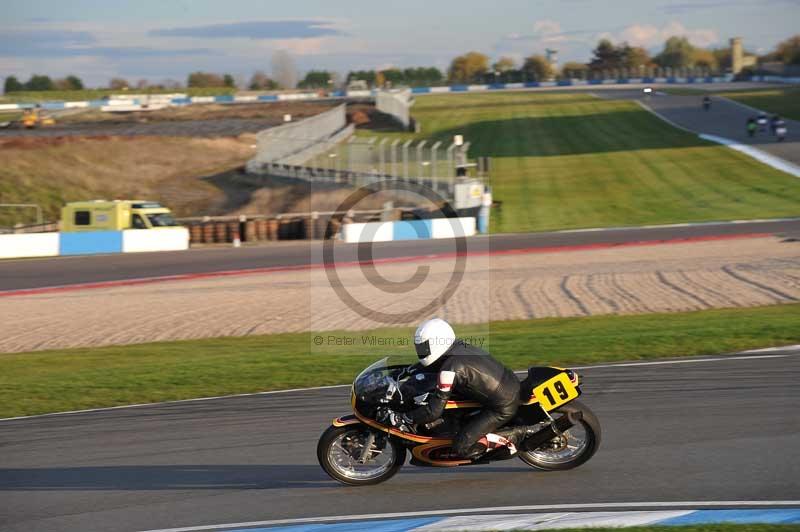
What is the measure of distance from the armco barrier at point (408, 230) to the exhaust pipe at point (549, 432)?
1007 inches

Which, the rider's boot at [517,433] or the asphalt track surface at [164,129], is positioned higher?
the asphalt track surface at [164,129]

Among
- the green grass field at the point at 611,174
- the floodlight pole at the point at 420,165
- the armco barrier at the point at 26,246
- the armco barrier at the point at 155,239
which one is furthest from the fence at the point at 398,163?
the armco barrier at the point at 26,246

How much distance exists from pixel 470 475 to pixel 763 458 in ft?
8.58

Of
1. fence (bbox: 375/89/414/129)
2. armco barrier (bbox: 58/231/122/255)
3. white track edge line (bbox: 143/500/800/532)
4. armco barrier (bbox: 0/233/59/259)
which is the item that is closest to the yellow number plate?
white track edge line (bbox: 143/500/800/532)

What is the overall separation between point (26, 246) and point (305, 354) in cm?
2056

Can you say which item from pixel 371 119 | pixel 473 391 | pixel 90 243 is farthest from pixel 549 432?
pixel 371 119

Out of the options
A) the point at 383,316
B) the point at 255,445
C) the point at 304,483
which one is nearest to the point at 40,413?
the point at 255,445

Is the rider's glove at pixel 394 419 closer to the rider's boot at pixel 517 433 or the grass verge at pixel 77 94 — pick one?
the rider's boot at pixel 517 433

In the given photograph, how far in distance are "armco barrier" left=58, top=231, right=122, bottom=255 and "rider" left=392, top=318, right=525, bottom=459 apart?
26687 millimetres

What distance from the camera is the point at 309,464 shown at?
28.3ft

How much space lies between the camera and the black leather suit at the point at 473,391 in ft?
24.9

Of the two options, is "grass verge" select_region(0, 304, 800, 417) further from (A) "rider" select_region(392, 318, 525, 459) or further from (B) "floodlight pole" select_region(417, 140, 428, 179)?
(B) "floodlight pole" select_region(417, 140, 428, 179)

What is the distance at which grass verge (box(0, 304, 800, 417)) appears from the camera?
12.8 metres

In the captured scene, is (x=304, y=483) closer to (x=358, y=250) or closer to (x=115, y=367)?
(x=115, y=367)
